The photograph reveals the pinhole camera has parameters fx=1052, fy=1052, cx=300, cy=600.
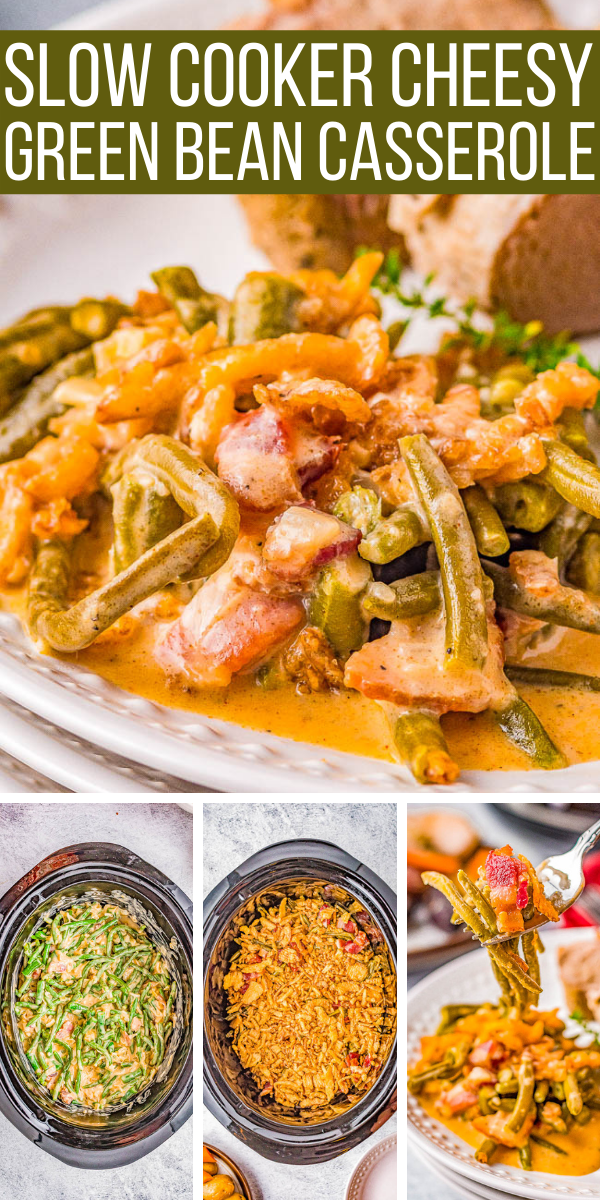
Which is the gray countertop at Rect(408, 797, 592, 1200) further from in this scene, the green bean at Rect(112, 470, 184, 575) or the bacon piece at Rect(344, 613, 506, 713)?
the green bean at Rect(112, 470, 184, 575)

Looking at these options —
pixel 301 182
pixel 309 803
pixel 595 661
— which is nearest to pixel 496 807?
pixel 309 803

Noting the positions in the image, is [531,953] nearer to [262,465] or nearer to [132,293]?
[262,465]

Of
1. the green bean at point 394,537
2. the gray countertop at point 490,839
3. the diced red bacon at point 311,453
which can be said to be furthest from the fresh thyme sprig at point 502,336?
the gray countertop at point 490,839

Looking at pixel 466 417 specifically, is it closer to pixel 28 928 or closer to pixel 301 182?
pixel 301 182

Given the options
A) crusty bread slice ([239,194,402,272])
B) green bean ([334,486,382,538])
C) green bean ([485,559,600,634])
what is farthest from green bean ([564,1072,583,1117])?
crusty bread slice ([239,194,402,272])

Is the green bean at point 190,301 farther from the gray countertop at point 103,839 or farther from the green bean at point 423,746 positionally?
the gray countertop at point 103,839

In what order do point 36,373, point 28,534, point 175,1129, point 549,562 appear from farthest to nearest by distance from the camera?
1. point 36,373
2. point 28,534
3. point 549,562
4. point 175,1129
